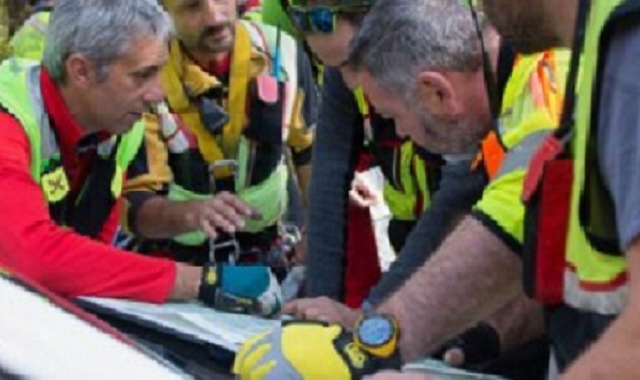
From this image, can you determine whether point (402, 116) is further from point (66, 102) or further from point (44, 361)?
point (44, 361)

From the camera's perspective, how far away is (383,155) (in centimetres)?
299

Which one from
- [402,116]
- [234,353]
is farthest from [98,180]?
[234,353]

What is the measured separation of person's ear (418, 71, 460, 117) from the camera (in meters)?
2.34

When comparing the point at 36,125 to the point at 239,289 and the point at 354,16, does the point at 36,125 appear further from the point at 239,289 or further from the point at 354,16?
the point at 354,16

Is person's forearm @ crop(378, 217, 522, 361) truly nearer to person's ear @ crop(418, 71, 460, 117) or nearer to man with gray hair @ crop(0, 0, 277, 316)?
person's ear @ crop(418, 71, 460, 117)

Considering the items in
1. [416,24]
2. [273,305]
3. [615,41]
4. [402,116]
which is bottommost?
[273,305]

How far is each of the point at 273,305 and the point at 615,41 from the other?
1.27 m

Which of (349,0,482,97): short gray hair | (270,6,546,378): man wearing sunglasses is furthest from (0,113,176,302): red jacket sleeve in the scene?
(349,0,482,97): short gray hair

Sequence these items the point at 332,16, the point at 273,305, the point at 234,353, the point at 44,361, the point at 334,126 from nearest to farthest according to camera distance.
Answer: the point at 44,361 → the point at 234,353 → the point at 273,305 → the point at 332,16 → the point at 334,126

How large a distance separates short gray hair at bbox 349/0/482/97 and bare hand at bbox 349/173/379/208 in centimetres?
75

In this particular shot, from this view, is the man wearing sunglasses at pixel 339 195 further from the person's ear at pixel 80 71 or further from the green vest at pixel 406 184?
the person's ear at pixel 80 71

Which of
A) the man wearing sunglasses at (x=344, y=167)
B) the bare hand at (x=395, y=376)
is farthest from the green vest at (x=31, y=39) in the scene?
the bare hand at (x=395, y=376)

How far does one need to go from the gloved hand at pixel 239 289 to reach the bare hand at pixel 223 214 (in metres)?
0.38

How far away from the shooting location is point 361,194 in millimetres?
3197
